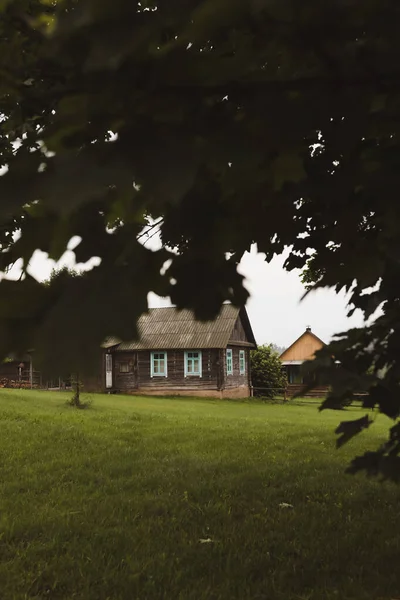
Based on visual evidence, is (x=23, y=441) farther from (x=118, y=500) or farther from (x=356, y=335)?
(x=356, y=335)

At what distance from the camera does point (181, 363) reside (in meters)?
30.8

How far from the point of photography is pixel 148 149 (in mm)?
963

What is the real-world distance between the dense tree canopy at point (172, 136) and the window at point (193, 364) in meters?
29.3

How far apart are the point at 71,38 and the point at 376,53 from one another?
666 millimetres

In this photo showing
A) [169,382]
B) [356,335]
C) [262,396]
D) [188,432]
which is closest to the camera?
[356,335]

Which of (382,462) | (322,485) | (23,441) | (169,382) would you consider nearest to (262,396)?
(169,382)

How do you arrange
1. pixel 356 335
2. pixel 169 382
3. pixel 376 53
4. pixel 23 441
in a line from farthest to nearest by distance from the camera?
pixel 169 382
pixel 23 441
pixel 356 335
pixel 376 53

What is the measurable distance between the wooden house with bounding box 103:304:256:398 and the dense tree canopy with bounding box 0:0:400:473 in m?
28.2

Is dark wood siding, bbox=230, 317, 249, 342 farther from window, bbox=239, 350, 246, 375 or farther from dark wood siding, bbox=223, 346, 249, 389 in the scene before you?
window, bbox=239, 350, 246, 375

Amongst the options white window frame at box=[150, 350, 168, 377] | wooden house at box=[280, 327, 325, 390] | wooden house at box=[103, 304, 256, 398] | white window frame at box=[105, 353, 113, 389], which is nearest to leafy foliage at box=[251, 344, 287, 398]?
wooden house at box=[103, 304, 256, 398]

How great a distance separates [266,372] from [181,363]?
674cm

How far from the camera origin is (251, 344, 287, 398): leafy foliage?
1323 inches

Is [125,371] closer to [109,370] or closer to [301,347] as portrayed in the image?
[109,370]

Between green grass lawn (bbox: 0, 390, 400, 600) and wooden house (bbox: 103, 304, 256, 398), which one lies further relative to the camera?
wooden house (bbox: 103, 304, 256, 398)
